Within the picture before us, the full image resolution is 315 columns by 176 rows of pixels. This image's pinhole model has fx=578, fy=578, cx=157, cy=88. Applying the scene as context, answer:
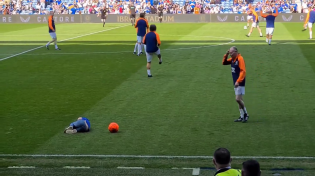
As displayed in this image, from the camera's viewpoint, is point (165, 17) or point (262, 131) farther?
point (165, 17)

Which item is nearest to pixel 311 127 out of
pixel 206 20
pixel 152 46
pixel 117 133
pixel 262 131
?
pixel 262 131

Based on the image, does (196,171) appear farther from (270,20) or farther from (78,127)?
(270,20)

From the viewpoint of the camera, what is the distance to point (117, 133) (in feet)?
42.8

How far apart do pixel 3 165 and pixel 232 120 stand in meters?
5.96

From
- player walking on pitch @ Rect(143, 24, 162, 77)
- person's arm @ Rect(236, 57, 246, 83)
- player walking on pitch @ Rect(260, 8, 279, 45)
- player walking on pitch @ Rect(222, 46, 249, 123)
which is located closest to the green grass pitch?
player walking on pitch @ Rect(222, 46, 249, 123)

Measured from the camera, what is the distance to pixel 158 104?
16344 mm

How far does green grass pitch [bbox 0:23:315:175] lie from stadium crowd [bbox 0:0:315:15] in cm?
3556

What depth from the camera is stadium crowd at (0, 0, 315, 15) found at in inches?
2539

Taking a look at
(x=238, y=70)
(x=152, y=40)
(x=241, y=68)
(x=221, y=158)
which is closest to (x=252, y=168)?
(x=221, y=158)

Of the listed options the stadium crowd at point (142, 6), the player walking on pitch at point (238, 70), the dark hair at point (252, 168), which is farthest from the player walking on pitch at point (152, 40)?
the stadium crowd at point (142, 6)

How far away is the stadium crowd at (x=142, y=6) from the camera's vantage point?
212 ft

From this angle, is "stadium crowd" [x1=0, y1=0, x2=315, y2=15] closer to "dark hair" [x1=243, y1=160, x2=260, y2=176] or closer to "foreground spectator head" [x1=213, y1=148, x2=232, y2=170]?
"foreground spectator head" [x1=213, y1=148, x2=232, y2=170]

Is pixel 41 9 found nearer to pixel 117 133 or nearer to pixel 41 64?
pixel 41 64

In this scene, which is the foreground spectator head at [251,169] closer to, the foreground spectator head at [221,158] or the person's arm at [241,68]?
the foreground spectator head at [221,158]
